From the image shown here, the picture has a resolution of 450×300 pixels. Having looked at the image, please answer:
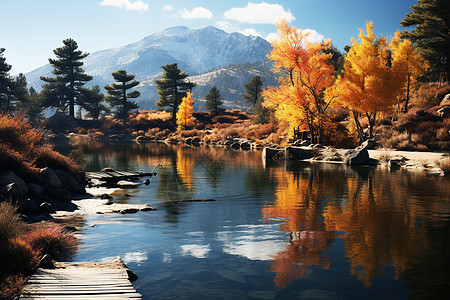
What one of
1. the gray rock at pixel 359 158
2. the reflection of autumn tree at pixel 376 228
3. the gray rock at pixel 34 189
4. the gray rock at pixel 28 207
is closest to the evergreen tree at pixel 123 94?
the gray rock at pixel 359 158

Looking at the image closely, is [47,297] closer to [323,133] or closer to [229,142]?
[323,133]

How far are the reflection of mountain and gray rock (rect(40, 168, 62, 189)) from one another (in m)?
8.80

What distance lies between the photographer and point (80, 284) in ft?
21.5

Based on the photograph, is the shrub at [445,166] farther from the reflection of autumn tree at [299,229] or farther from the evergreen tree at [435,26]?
the evergreen tree at [435,26]

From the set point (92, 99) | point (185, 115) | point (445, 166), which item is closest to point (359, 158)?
point (445, 166)

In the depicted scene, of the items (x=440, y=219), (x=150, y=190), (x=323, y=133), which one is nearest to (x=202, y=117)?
(x=323, y=133)

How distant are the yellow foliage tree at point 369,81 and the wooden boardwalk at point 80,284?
3095 centimetres

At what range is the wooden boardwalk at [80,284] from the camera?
617cm

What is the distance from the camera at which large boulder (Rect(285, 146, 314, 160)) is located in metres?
35.3

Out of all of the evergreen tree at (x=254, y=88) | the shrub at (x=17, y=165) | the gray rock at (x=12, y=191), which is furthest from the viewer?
the evergreen tree at (x=254, y=88)

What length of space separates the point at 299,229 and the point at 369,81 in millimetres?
25628

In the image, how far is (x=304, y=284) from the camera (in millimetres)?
7488

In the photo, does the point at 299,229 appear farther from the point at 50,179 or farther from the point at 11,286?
the point at 50,179

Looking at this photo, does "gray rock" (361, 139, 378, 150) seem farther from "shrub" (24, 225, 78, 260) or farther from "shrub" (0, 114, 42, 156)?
"shrub" (24, 225, 78, 260)
